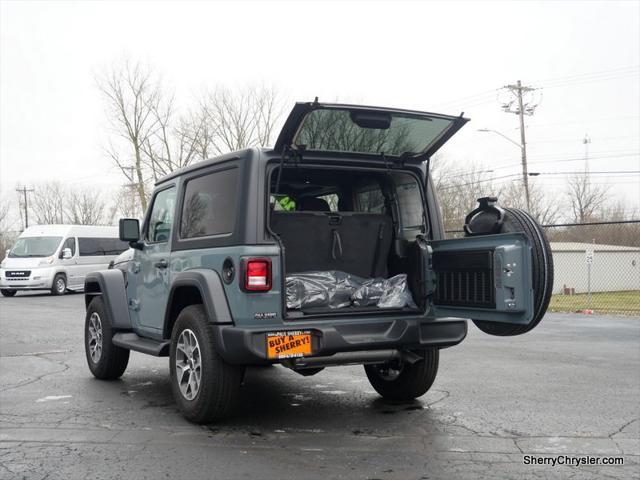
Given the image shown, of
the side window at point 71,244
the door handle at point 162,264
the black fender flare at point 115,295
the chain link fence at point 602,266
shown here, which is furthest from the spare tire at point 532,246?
the chain link fence at point 602,266

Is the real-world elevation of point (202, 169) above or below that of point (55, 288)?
above

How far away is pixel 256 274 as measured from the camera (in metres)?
4.88

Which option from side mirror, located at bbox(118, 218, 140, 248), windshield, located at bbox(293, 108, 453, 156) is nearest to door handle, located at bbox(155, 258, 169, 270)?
side mirror, located at bbox(118, 218, 140, 248)

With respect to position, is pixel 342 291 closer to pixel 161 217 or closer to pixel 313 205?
pixel 313 205

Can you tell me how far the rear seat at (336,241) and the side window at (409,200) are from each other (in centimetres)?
15

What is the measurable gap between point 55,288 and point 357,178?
63.5 feet

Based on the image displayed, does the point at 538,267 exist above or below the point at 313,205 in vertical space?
below

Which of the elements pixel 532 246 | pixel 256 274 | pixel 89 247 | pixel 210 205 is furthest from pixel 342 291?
pixel 89 247

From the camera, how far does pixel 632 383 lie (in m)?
7.02

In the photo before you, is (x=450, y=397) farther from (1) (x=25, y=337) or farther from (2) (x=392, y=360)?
(1) (x=25, y=337)

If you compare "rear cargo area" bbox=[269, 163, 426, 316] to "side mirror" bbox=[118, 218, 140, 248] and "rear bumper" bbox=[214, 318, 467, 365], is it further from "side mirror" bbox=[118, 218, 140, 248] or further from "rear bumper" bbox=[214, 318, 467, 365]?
"side mirror" bbox=[118, 218, 140, 248]

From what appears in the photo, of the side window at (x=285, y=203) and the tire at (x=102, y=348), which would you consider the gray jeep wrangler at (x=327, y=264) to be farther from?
the tire at (x=102, y=348)

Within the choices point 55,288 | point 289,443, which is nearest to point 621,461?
point 289,443

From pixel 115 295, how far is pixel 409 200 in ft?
10.2
